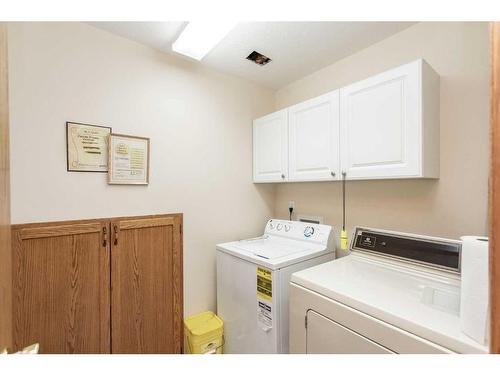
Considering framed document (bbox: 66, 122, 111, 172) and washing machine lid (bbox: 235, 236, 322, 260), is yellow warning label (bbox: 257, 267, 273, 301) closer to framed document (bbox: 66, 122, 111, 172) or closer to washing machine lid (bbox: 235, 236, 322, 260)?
washing machine lid (bbox: 235, 236, 322, 260)

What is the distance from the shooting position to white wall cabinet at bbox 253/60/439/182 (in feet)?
4.14

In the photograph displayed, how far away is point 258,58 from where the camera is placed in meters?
1.88

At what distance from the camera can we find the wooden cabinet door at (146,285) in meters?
1.56

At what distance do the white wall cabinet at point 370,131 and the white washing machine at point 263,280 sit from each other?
0.53 metres

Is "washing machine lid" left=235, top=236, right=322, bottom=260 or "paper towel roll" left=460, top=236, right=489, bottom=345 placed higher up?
"paper towel roll" left=460, top=236, right=489, bottom=345

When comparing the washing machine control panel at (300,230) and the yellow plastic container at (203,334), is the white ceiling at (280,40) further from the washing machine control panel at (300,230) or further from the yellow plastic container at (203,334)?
the yellow plastic container at (203,334)

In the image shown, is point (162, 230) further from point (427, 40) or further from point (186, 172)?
point (427, 40)

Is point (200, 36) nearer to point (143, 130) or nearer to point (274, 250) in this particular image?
point (143, 130)

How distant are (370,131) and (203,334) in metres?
1.88

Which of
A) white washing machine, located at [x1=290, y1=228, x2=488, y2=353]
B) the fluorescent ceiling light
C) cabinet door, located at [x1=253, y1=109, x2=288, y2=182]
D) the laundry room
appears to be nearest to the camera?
white washing machine, located at [x1=290, y1=228, x2=488, y2=353]

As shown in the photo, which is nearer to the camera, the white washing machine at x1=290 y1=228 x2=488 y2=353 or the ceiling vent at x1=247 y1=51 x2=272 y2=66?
the white washing machine at x1=290 y1=228 x2=488 y2=353

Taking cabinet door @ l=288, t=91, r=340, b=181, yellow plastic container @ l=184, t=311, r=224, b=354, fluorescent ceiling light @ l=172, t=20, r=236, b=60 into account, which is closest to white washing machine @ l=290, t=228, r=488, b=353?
cabinet door @ l=288, t=91, r=340, b=181
